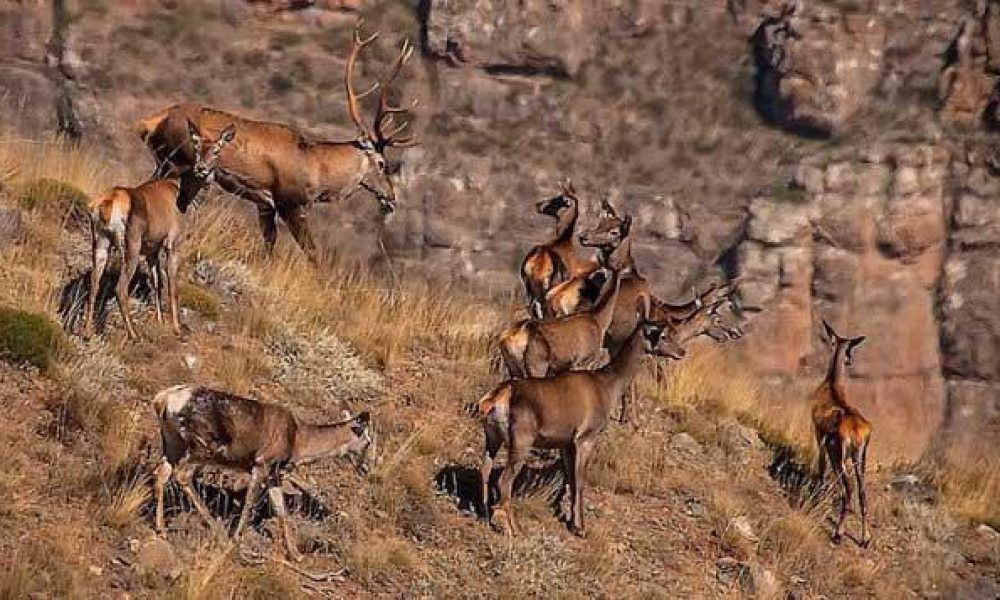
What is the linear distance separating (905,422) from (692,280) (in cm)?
1295

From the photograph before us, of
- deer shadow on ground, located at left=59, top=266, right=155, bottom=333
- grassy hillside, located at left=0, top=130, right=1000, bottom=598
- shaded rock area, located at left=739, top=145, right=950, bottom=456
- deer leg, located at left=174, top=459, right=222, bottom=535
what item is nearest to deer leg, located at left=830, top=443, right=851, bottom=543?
grassy hillside, located at left=0, top=130, right=1000, bottom=598

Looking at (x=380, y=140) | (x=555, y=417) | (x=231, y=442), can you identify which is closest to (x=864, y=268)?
(x=380, y=140)

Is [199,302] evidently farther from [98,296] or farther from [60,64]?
[60,64]

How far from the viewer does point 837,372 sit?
15.0m

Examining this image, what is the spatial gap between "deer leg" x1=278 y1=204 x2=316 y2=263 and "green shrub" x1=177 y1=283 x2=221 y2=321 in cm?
199

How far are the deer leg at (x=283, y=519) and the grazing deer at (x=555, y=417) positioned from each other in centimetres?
145

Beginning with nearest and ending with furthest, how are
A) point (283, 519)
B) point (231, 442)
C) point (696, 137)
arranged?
1. point (231, 442)
2. point (283, 519)
3. point (696, 137)

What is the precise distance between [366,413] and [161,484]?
1.54 meters

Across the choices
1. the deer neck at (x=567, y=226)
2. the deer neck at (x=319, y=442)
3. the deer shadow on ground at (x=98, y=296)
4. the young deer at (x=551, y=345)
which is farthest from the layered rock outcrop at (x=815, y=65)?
the deer neck at (x=319, y=442)

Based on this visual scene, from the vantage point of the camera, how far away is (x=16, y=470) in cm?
1019

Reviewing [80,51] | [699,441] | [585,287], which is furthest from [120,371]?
[80,51]

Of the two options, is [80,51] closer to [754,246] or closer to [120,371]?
[754,246]

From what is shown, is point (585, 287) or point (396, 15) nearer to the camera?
point (585, 287)

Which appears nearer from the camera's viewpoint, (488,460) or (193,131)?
(488,460)
